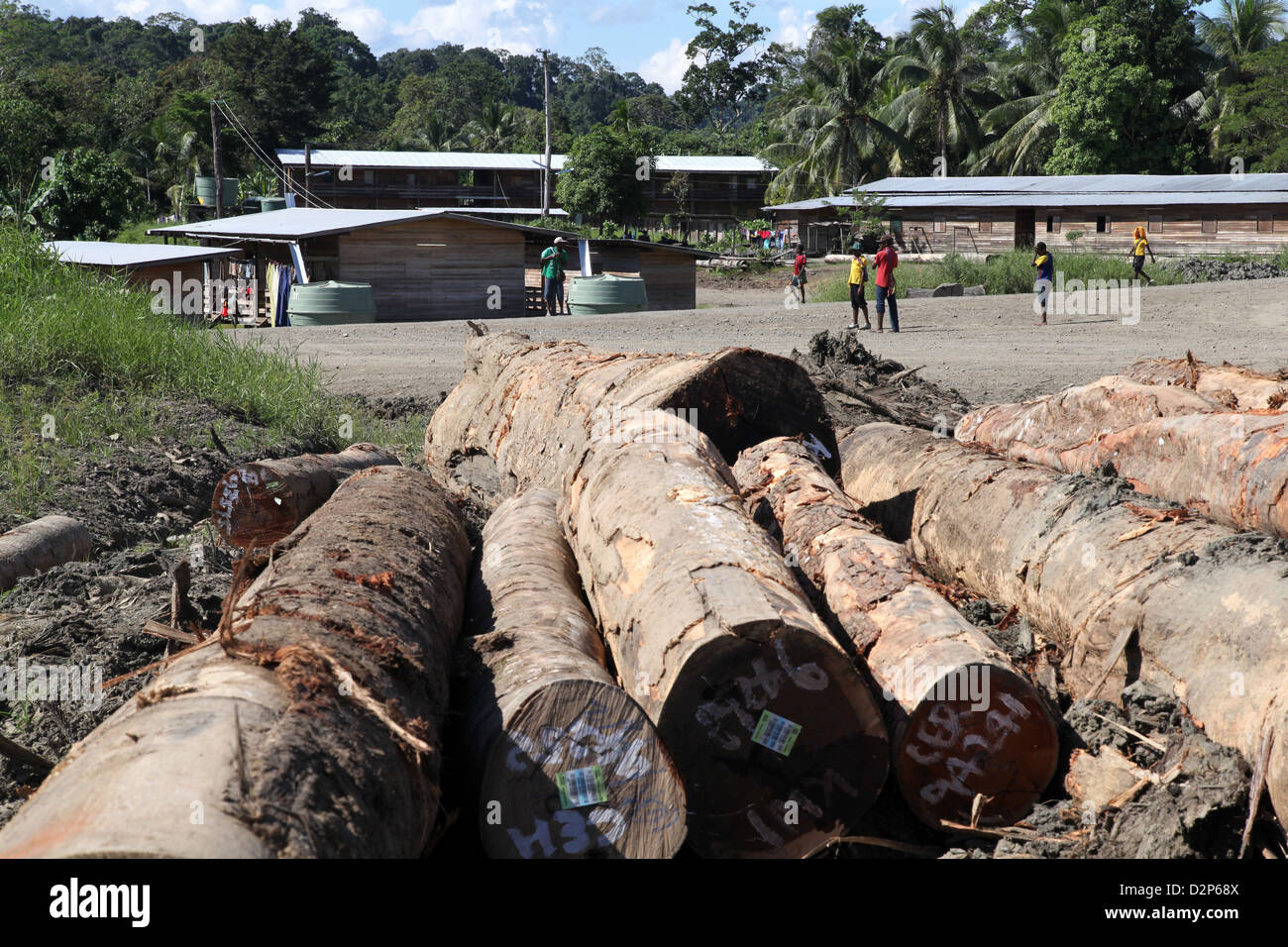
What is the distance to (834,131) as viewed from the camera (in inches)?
1941

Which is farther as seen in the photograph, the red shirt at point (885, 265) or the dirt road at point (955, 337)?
the red shirt at point (885, 265)

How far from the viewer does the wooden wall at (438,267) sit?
26391 millimetres

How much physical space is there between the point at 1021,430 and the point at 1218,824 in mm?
4436

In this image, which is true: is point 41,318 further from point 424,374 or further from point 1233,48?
point 1233,48

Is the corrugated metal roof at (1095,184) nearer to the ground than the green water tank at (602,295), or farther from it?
farther from it

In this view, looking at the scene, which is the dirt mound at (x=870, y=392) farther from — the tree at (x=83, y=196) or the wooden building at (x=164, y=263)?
the tree at (x=83, y=196)

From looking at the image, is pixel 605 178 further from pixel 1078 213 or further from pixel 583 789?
pixel 583 789

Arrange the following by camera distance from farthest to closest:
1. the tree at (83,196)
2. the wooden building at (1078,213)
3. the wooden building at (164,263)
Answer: the wooden building at (1078,213)
the tree at (83,196)
the wooden building at (164,263)

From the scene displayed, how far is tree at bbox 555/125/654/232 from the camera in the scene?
41.4 m

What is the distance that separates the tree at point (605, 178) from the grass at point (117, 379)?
103 ft

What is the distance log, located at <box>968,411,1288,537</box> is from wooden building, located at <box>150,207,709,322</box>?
21848 mm

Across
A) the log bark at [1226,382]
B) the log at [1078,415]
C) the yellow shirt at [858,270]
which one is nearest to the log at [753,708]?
the log at [1078,415]
